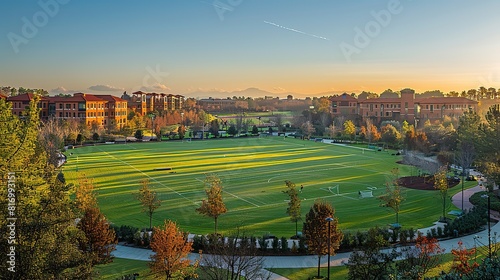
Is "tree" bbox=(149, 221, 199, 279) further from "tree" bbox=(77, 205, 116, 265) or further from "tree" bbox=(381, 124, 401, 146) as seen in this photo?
"tree" bbox=(381, 124, 401, 146)

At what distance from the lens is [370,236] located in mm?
19844

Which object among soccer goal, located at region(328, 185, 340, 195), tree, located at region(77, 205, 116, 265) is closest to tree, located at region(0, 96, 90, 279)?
tree, located at region(77, 205, 116, 265)

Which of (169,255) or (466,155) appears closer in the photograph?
(169,255)

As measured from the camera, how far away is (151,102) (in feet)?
381

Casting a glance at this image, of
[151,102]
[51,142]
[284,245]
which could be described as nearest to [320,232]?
[284,245]

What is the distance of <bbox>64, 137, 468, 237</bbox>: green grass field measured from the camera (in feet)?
84.3

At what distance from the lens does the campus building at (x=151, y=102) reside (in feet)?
357

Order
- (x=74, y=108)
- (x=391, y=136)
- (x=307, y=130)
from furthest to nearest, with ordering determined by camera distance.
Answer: (x=74, y=108), (x=307, y=130), (x=391, y=136)

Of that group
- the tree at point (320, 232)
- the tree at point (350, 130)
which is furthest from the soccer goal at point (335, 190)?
the tree at point (350, 130)

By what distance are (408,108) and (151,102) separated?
66.9 meters

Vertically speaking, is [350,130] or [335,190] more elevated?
[350,130]

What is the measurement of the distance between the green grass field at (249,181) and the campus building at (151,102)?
43876 mm

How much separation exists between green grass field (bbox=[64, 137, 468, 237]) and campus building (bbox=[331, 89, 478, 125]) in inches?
1088

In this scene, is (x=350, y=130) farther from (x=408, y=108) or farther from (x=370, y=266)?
(x=370, y=266)
